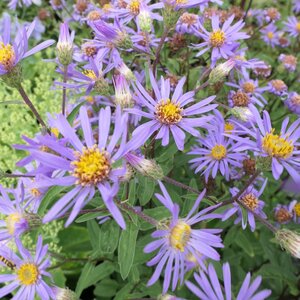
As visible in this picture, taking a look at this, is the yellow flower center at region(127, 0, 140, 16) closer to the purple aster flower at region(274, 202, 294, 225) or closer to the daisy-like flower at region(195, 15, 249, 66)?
the daisy-like flower at region(195, 15, 249, 66)

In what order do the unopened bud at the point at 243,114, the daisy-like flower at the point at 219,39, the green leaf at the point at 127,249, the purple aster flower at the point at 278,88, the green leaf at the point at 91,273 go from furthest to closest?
the purple aster flower at the point at 278,88
the daisy-like flower at the point at 219,39
the green leaf at the point at 91,273
the unopened bud at the point at 243,114
the green leaf at the point at 127,249

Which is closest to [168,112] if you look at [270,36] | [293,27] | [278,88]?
[278,88]

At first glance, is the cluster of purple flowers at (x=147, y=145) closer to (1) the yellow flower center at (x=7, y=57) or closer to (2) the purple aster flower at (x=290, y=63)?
(1) the yellow flower center at (x=7, y=57)

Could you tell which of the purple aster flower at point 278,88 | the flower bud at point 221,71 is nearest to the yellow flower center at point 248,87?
the purple aster flower at point 278,88

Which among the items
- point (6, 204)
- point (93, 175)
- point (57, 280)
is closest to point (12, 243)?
point (6, 204)

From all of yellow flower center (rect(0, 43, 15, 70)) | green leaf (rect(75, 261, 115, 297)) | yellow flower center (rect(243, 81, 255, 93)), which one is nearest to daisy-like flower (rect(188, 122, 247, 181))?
yellow flower center (rect(243, 81, 255, 93))

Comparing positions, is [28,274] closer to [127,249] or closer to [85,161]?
[127,249]

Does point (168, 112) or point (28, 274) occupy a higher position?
point (168, 112)
